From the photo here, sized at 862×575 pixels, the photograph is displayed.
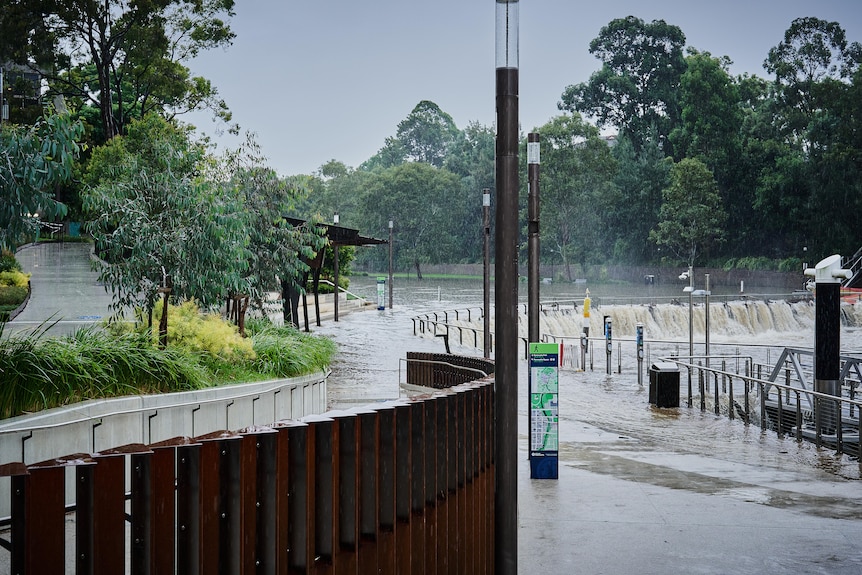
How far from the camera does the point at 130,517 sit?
3.90m

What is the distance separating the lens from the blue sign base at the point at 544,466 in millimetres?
10359

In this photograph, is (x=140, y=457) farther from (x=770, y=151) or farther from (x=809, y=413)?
(x=770, y=151)

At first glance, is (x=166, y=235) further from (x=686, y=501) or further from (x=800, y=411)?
(x=800, y=411)

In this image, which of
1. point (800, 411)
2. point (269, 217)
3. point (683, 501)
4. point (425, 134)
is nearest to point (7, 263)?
point (269, 217)

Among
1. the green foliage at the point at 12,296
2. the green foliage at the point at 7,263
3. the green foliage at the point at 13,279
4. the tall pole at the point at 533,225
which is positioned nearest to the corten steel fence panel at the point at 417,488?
the tall pole at the point at 533,225

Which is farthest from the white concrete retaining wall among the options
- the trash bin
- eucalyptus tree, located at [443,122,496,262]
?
eucalyptus tree, located at [443,122,496,262]

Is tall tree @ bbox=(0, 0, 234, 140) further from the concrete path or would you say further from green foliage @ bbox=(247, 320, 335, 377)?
green foliage @ bbox=(247, 320, 335, 377)

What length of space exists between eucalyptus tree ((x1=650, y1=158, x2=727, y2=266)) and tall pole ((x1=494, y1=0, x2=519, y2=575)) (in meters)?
74.3

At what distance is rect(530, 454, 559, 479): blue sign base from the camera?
10.4 m

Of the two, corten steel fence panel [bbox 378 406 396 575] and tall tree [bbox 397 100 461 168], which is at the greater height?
tall tree [bbox 397 100 461 168]

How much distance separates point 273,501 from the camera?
14.2ft

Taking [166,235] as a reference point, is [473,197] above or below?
above

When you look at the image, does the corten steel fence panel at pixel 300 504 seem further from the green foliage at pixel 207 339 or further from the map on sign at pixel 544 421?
the green foliage at pixel 207 339

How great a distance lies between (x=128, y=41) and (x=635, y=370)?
26035 millimetres
